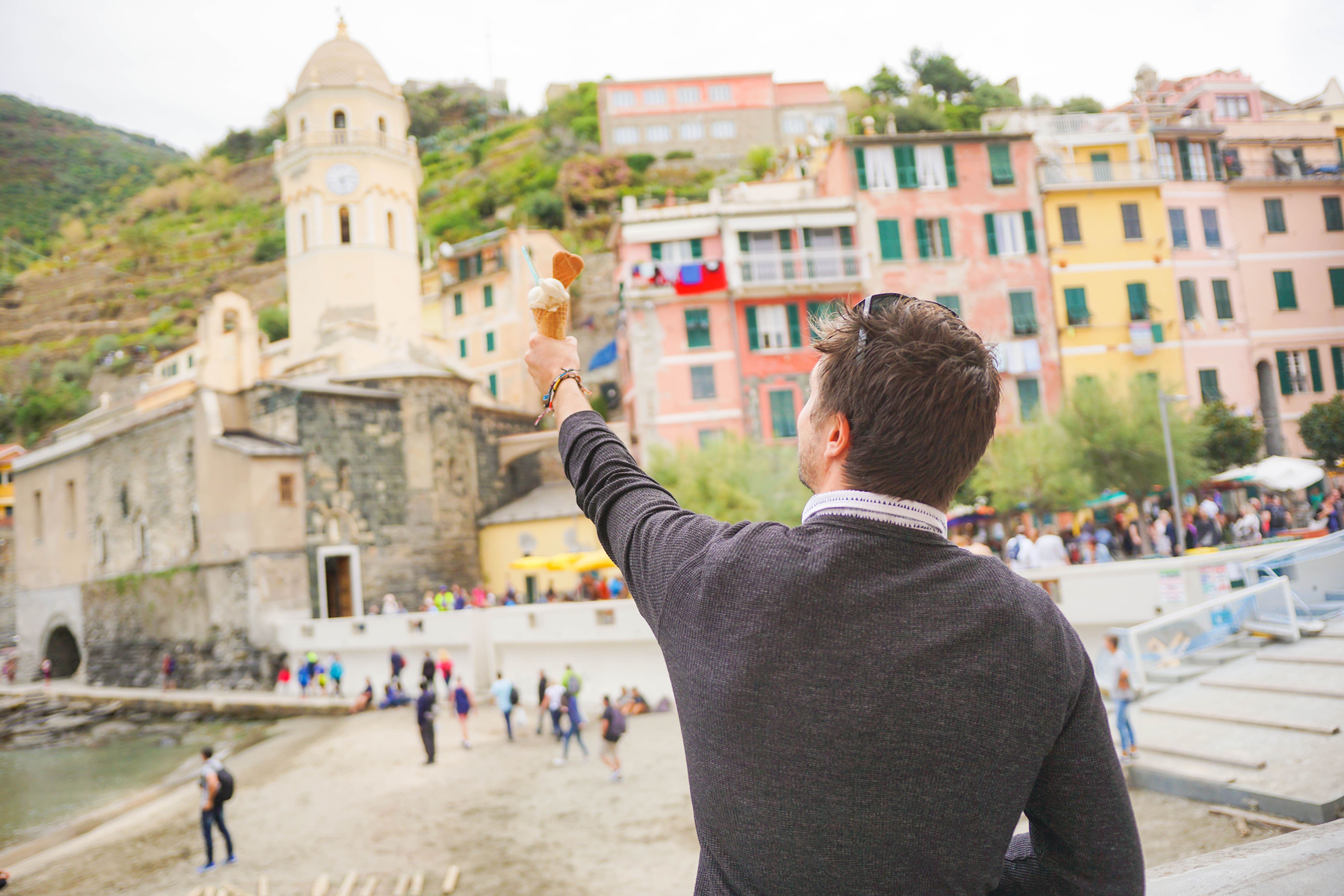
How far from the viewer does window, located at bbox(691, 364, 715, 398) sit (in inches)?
1012

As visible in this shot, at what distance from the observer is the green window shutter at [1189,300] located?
2581 centimetres

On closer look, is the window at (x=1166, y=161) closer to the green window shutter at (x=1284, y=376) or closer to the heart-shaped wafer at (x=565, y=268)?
the green window shutter at (x=1284, y=376)

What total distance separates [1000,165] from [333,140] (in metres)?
23.4

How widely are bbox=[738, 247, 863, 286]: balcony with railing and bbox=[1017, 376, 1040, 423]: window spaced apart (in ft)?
19.3

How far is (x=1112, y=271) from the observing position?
26062mm

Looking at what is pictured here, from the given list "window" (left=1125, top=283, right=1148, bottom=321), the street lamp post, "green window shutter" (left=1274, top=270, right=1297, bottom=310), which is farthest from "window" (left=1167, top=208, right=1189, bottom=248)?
the street lamp post

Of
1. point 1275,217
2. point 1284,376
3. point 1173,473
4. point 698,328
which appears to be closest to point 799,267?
point 698,328

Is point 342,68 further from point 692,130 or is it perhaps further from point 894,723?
point 894,723

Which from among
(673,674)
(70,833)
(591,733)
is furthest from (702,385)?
(673,674)

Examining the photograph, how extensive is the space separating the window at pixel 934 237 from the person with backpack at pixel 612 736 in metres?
18.8

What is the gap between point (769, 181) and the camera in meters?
31.9

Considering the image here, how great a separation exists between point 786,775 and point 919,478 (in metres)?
0.44

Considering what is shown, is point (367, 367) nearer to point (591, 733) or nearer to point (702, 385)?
point (702, 385)

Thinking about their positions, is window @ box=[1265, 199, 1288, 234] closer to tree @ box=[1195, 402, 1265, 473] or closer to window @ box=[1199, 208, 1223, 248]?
window @ box=[1199, 208, 1223, 248]
